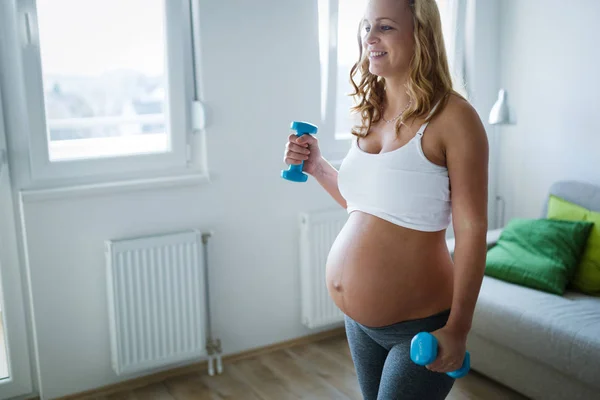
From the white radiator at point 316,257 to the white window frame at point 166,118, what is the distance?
577 millimetres

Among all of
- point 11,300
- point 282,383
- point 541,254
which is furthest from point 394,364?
point 11,300

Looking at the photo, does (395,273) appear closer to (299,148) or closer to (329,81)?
(299,148)

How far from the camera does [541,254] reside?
2730 millimetres

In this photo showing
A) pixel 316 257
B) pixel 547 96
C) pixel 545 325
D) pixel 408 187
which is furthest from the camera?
pixel 547 96

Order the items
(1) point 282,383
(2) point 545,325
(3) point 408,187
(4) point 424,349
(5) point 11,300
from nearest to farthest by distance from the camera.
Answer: (4) point 424,349
(3) point 408,187
(2) point 545,325
(5) point 11,300
(1) point 282,383

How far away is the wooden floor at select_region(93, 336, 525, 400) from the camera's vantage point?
263cm

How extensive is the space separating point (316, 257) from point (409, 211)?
172 cm

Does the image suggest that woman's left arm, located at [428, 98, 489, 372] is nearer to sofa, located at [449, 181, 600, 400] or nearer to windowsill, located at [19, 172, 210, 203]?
sofa, located at [449, 181, 600, 400]

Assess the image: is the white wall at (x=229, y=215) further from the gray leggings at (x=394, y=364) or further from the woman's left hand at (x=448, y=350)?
the woman's left hand at (x=448, y=350)

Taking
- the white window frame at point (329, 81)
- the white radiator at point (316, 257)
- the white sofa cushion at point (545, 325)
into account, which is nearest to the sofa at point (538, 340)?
the white sofa cushion at point (545, 325)

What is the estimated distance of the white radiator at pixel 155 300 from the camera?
2.56 metres

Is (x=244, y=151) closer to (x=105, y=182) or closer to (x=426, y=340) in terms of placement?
(x=105, y=182)

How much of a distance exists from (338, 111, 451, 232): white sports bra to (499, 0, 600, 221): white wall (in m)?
2.13

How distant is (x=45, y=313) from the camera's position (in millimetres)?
2525
